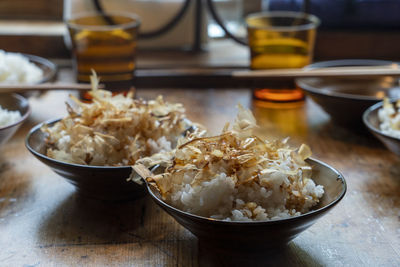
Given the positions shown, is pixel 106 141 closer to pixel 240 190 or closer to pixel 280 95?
pixel 240 190

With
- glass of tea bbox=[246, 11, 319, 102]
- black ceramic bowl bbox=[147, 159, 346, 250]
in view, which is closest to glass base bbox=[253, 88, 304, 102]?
glass of tea bbox=[246, 11, 319, 102]

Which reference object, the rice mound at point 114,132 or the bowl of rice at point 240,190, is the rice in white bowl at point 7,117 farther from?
the bowl of rice at point 240,190

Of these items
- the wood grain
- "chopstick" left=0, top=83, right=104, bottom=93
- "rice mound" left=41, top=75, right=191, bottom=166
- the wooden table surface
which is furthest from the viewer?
the wood grain

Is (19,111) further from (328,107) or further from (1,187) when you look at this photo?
(328,107)

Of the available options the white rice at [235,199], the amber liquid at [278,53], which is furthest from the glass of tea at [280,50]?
the white rice at [235,199]

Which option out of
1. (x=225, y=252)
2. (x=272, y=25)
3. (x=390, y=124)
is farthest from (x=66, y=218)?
(x=272, y=25)

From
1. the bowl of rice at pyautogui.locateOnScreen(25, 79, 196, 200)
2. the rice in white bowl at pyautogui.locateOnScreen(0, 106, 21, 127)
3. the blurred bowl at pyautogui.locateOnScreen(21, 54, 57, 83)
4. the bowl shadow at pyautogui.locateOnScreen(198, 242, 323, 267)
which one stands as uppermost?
the bowl of rice at pyautogui.locateOnScreen(25, 79, 196, 200)

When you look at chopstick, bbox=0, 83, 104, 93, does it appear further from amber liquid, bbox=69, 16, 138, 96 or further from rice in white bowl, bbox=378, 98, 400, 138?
rice in white bowl, bbox=378, 98, 400, 138
